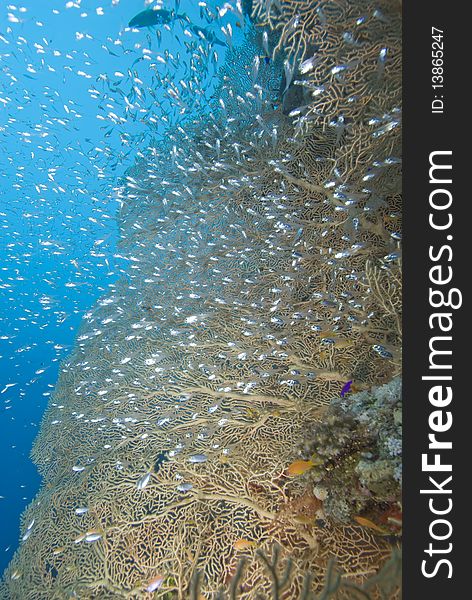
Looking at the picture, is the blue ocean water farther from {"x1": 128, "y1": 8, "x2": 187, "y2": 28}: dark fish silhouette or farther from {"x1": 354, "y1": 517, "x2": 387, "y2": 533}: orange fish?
{"x1": 354, "y1": 517, "x2": 387, "y2": 533}: orange fish

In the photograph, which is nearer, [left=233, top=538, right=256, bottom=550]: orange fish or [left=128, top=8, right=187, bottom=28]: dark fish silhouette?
[left=233, top=538, right=256, bottom=550]: orange fish

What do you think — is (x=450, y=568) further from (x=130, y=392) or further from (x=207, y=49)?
(x=207, y=49)

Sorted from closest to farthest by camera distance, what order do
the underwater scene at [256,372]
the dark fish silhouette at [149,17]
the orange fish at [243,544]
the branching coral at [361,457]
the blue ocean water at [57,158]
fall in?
the branching coral at [361,457] < the underwater scene at [256,372] < the orange fish at [243,544] < the blue ocean water at [57,158] < the dark fish silhouette at [149,17]

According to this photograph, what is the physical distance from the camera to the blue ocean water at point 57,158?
7230 mm

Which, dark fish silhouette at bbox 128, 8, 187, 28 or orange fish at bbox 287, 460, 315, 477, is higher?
dark fish silhouette at bbox 128, 8, 187, 28

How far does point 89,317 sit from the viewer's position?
982cm

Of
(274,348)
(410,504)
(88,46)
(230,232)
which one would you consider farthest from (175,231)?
(88,46)

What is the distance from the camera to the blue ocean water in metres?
7.23

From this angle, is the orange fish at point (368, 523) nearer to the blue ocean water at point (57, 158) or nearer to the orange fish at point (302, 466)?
the orange fish at point (302, 466)

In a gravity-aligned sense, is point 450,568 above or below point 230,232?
below

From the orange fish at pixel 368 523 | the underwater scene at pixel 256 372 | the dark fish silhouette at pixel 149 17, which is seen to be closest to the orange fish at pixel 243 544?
the underwater scene at pixel 256 372

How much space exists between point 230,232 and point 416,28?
5.09 meters

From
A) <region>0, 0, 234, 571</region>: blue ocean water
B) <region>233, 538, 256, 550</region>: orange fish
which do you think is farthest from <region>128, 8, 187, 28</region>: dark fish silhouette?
<region>233, 538, 256, 550</region>: orange fish

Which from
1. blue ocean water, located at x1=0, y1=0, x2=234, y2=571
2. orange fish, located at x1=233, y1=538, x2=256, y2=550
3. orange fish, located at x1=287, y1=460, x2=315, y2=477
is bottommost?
orange fish, located at x1=233, y1=538, x2=256, y2=550
